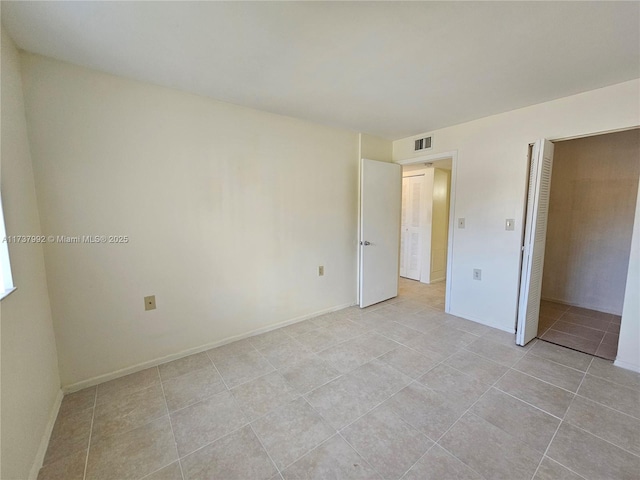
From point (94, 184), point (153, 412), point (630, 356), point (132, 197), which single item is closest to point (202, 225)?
point (132, 197)

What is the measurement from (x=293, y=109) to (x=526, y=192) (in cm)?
242

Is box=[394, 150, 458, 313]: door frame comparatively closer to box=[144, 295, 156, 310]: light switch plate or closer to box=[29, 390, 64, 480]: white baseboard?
box=[144, 295, 156, 310]: light switch plate

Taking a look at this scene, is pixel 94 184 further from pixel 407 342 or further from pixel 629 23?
pixel 629 23

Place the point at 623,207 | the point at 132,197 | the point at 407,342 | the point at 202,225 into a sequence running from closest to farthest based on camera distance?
the point at 132,197, the point at 202,225, the point at 407,342, the point at 623,207

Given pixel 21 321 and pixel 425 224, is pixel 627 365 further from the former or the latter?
pixel 21 321

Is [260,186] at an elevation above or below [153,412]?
above

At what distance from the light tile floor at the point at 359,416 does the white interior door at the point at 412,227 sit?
2415 millimetres

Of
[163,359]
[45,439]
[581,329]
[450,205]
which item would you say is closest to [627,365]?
[581,329]

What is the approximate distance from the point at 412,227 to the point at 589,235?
2.29 meters

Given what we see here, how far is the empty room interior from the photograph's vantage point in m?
1.32

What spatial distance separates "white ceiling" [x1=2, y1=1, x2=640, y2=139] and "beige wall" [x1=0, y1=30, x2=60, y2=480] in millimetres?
527

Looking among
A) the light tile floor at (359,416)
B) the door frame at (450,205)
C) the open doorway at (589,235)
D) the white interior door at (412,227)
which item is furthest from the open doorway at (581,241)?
the white interior door at (412,227)

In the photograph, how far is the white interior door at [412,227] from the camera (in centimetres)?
465

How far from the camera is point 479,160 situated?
111 inches
